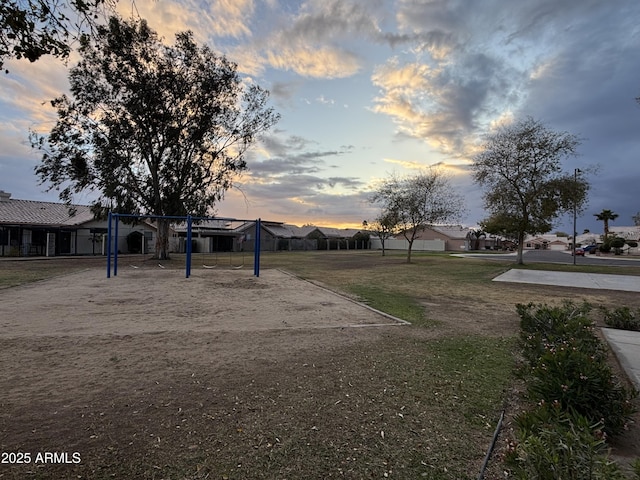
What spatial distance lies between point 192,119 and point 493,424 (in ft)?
82.1

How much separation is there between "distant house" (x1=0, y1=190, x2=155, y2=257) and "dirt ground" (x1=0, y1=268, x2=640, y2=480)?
2225 centimetres

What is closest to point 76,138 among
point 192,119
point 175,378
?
point 192,119

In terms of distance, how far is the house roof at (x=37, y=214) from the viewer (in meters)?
25.2

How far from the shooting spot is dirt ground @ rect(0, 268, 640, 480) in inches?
102

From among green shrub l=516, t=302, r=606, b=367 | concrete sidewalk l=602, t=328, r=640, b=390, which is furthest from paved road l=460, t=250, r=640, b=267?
green shrub l=516, t=302, r=606, b=367

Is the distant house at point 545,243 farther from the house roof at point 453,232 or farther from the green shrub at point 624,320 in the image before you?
the green shrub at point 624,320

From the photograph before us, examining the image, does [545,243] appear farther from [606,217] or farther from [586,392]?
[586,392]

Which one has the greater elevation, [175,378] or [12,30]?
[12,30]

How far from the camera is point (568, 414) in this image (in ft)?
8.32

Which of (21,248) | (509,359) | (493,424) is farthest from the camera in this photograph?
(21,248)

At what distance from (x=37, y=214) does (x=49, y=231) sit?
1620 mm

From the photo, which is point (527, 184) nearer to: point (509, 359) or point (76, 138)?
point (509, 359)

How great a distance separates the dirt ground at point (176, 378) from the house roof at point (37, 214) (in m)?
21.8

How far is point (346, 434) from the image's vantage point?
9.62 ft
